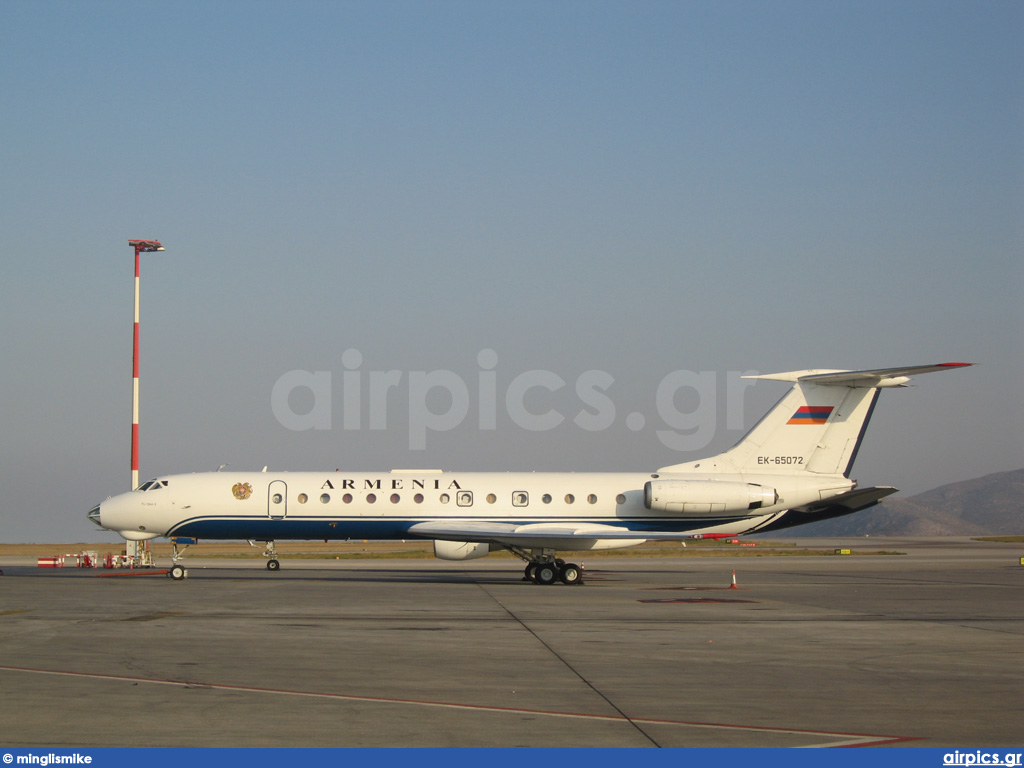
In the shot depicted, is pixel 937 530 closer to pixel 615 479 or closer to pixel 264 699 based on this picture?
pixel 615 479

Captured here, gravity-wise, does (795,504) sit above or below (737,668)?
above

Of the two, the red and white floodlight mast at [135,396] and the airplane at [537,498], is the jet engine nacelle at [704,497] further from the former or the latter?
the red and white floodlight mast at [135,396]

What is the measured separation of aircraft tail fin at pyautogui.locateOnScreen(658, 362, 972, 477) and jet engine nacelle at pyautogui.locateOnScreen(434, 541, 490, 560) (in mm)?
7576

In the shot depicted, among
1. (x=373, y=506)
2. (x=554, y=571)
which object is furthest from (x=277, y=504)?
(x=554, y=571)

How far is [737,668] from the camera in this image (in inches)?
452

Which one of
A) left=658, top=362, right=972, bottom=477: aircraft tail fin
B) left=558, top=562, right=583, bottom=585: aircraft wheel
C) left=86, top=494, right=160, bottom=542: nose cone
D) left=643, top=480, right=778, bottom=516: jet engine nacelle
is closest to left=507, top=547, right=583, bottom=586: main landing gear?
left=558, top=562, right=583, bottom=585: aircraft wheel

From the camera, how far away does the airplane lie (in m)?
27.6

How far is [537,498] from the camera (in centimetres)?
2830

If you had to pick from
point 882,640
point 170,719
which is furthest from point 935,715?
point 170,719

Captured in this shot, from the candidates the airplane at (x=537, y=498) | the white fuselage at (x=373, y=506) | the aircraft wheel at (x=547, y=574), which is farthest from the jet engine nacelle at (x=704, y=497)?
the aircraft wheel at (x=547, y=574)

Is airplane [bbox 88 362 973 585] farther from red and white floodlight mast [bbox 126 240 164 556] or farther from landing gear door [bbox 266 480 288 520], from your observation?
red and white floodlight mast [bbox 126 240 164 556]

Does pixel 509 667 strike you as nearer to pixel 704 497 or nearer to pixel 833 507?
pixel 704 497

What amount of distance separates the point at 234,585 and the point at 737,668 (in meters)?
17.1

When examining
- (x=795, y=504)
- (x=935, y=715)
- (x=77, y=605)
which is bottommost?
(x=935, y=715)
